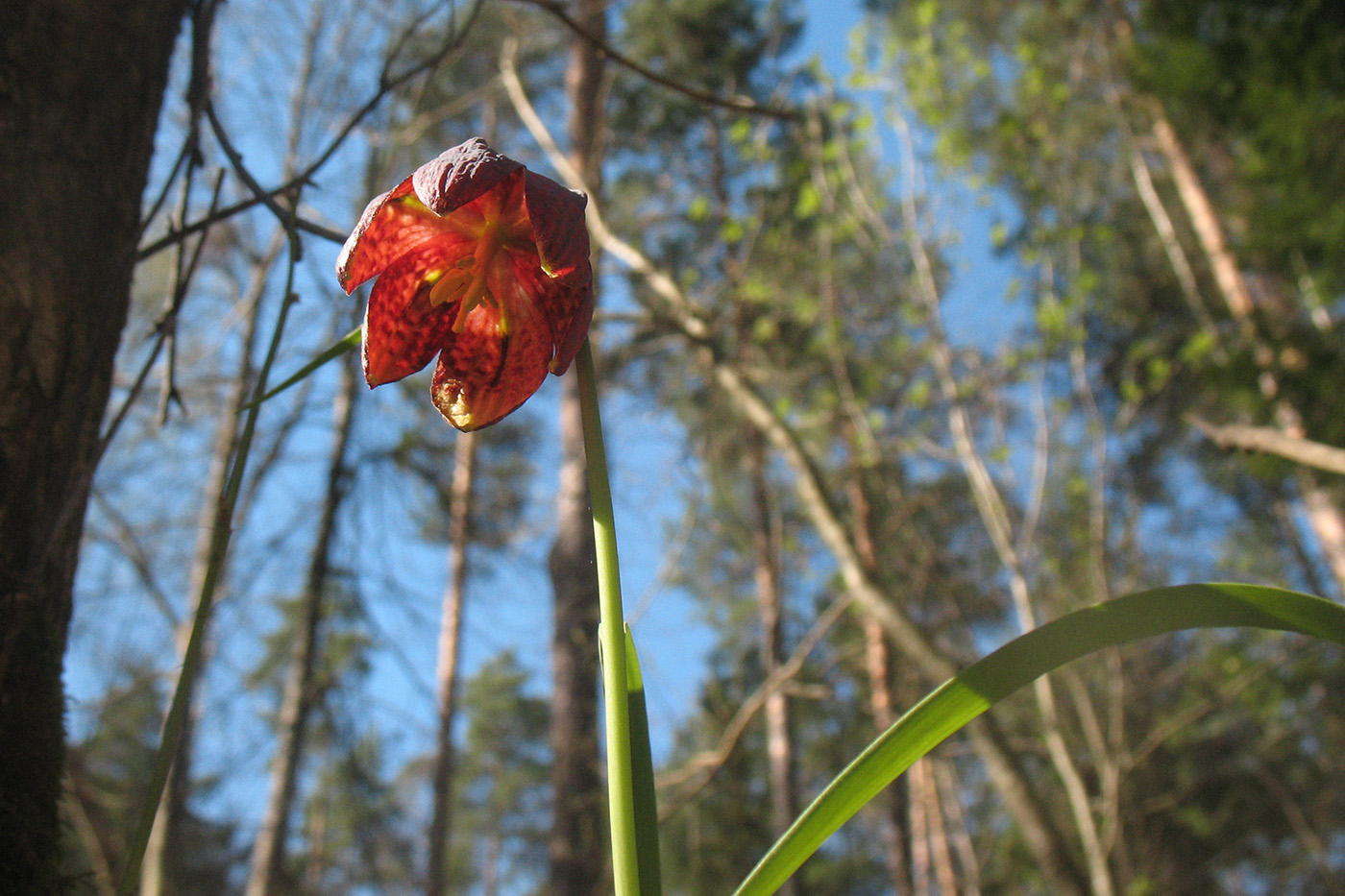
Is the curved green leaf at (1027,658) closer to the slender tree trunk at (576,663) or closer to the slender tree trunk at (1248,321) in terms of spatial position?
the slender tree trunk at (1248,321)

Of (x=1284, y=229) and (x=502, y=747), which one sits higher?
(x=502, y=747)

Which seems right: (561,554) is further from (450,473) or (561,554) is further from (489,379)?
(489,379)

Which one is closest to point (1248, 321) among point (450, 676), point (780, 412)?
point (780, 412)

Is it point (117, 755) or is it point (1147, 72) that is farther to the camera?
point (117, 755)

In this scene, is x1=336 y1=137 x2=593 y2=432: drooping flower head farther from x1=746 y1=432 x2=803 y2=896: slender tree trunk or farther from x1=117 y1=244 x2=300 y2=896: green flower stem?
x1=746 y1=432 x2=803 y2=896: slender tree trunk

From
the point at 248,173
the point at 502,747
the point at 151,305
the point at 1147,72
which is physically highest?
→ the point at 502,747

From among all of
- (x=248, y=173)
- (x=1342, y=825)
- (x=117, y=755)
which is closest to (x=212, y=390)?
(x=248, y=173)
